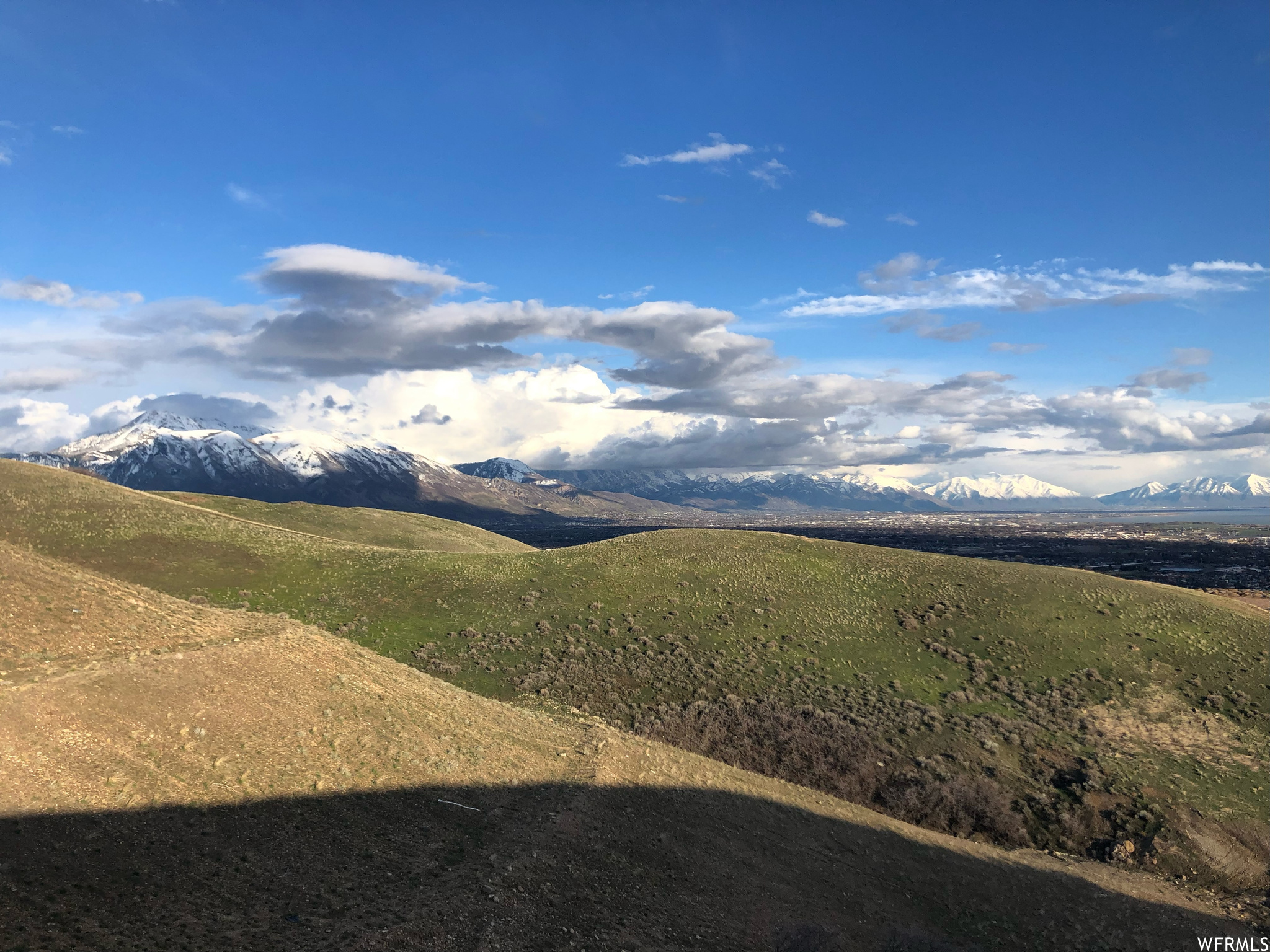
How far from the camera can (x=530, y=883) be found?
19.0 m

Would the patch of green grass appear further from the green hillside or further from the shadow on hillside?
the green hillside

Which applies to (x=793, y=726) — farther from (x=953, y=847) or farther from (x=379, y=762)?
(x=379, y=762)

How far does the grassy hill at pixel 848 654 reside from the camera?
114ft

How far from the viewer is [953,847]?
2973 cm

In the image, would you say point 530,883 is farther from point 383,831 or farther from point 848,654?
point 848,654

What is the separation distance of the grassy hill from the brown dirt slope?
4754 millimetres

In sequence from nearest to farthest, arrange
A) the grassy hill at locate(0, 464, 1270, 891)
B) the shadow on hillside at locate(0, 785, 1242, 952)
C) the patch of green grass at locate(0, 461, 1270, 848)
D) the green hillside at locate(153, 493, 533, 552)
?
the shadow on hillside at locate(0, 785, 1242, 952) < the grassy hill at locate(0, 464, 1270, 891) < the patch of green grass at locate(0, 461, 1270, 848) < the green hillside at locate(153, 493, 533, 552)

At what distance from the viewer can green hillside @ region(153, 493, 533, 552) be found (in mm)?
95188

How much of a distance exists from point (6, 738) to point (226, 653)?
812 centimetres

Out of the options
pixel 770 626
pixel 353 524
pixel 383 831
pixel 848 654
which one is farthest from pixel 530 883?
pixel 353 524

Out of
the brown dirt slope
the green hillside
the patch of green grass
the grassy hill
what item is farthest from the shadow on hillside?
the green hillside

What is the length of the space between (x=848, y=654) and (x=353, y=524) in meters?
81.9

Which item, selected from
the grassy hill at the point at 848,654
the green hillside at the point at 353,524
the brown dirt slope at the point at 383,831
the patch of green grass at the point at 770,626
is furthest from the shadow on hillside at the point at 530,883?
the green hillside at the point at 353,524

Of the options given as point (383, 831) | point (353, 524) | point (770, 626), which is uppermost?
point (353, 524)
